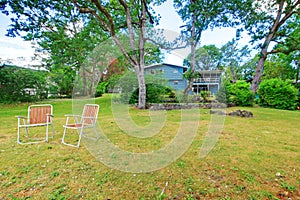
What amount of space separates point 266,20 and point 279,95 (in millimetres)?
5662

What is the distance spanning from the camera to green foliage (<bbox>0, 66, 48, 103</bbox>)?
1010 cm

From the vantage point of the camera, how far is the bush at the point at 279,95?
9672 millimetres

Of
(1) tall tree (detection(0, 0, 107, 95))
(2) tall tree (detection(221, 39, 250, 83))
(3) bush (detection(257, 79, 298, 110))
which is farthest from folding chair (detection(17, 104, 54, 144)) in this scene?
(2) tall tree (detection(221, 39, 250, 83))

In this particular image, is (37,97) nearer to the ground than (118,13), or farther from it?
nearer to the ground

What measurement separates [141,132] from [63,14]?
853 centimetres

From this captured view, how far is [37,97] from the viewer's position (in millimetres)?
12320

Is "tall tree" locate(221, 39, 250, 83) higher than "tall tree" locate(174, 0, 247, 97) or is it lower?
higher

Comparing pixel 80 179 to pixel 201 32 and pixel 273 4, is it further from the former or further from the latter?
pixel 273 4

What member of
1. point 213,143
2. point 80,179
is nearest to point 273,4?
point 213,143

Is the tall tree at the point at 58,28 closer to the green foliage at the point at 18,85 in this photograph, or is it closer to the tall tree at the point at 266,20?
the green foliage at the point at 18,85

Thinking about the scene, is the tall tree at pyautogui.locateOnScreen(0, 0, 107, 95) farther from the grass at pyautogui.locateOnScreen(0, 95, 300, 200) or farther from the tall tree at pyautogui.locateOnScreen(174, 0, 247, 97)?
the tall tree at pyautogui.locateOnScreen(174, 0, 247, 97)

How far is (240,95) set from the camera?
10.3m

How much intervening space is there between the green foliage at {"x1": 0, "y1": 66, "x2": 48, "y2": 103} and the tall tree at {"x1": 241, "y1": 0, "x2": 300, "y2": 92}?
1649 cm

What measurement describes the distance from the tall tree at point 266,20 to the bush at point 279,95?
0.80 meters
